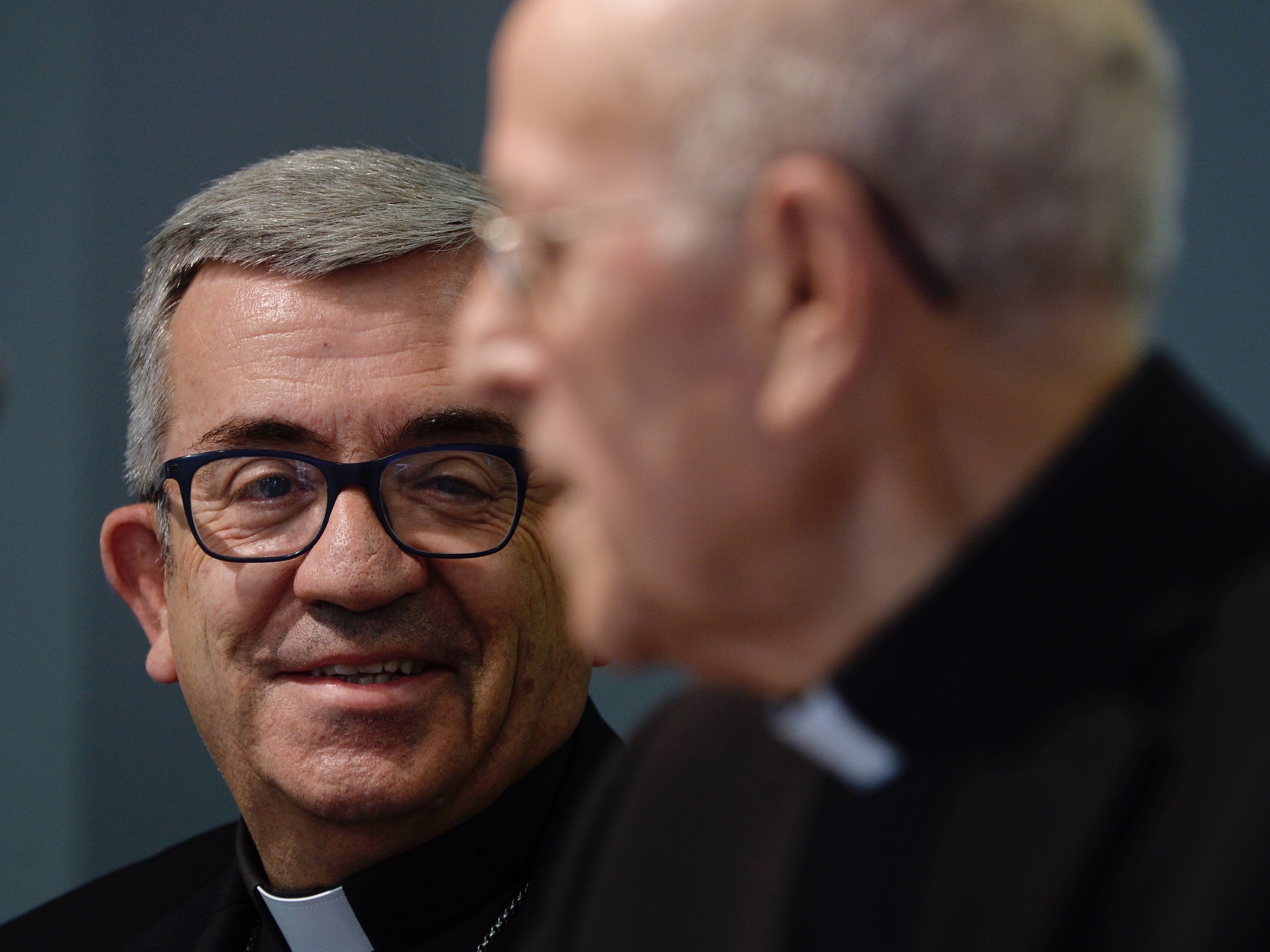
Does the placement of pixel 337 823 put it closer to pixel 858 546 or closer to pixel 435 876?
pixel 435 876

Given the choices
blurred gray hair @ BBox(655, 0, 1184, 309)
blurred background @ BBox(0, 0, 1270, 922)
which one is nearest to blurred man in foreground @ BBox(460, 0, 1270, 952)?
blurred gray hair @ BBox(655, 0, 1184, 309)

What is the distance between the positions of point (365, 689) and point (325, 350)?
343mm

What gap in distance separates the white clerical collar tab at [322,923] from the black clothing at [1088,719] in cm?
87

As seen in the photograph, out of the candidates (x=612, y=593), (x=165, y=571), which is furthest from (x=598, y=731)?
(x=612, y=593)

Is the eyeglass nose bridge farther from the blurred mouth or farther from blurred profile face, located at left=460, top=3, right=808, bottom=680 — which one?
blurred profile face, located at left=460, top=3, right=808, bottom=680

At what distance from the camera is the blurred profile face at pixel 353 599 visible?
1.29m

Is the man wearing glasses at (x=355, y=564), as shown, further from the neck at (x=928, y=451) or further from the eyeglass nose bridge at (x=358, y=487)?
the neck at (x=928, y=451)

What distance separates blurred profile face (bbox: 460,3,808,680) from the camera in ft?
1.86

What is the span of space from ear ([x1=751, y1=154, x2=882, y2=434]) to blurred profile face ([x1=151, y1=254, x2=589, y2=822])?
2.58 feet

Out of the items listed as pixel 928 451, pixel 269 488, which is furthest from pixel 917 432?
pixel 269 488

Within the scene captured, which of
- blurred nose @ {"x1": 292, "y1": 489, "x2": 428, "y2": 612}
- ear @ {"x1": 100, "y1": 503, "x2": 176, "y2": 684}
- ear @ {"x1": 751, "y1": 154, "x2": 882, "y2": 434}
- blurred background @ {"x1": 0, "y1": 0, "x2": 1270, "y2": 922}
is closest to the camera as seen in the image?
ear @ {"x1": 751, "y1": 154, "x2": 882, "y2": 434}

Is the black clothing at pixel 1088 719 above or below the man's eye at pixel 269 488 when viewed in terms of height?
above

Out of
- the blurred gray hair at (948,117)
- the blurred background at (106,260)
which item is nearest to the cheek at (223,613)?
the blurred background at (106,260)

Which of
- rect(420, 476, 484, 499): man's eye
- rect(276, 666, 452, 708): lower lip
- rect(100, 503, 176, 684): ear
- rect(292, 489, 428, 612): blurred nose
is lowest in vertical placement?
rect(100, 503, 176, 684): ear
